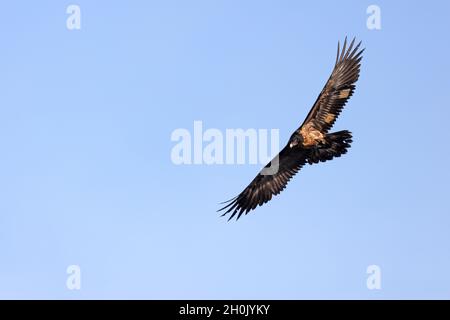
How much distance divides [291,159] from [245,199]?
2153 millimetres

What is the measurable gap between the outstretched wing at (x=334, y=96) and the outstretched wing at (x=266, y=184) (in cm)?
215

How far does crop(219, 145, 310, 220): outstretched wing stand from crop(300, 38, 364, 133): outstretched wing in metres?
2.15

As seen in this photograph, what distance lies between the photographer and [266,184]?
2897 centimetres

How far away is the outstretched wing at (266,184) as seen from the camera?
2834cm

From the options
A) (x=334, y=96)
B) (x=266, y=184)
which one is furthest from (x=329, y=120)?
(x=266, y=184)

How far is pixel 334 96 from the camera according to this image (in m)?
26.3

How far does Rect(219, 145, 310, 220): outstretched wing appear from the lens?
2834 centimetres

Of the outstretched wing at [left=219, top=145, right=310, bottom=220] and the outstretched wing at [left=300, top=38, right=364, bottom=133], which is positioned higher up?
the outstretched wing at [left=300, top=38, right=364, bottom=133]

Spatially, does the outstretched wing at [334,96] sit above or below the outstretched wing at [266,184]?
above

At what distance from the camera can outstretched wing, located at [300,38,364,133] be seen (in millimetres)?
26250

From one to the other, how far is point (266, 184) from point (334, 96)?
14.1ft

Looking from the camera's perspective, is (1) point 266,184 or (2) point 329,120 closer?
(2) point 329,120

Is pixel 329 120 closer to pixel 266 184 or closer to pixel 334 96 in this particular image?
pixel 334 96
